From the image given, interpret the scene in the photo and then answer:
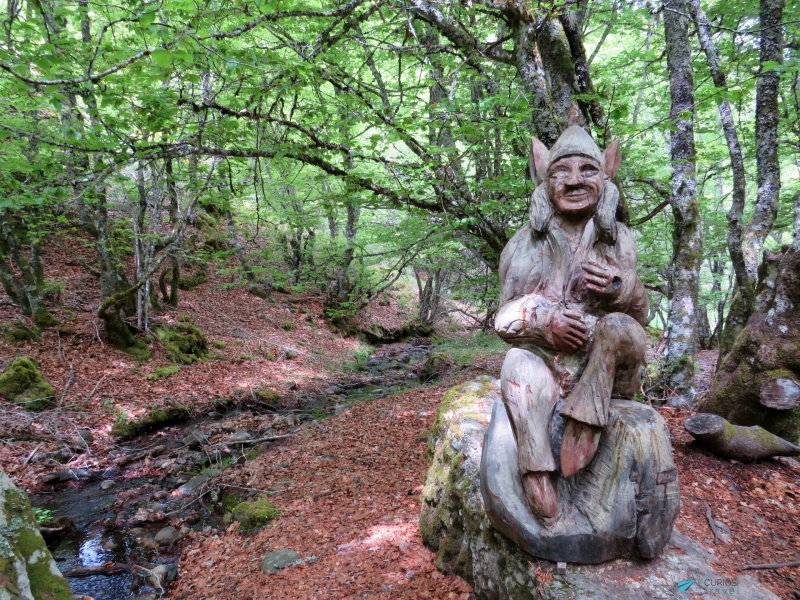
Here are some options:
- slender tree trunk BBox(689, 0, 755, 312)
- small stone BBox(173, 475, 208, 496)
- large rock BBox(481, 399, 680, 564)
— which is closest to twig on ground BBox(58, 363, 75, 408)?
small stone BBox(173, 475, 208, 496)

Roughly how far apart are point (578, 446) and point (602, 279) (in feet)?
3.25

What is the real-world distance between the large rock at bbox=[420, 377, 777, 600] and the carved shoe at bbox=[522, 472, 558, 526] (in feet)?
0.92

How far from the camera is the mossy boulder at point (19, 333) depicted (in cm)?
802

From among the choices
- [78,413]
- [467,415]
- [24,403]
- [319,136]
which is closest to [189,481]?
[78,413]

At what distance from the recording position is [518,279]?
9.36 ft

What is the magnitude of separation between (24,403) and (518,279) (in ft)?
26.1

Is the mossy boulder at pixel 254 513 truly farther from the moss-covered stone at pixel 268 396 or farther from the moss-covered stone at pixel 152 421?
the moss-covered stone at pixel 268 396

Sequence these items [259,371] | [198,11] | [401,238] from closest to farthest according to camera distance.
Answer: [198,11], [401,238], [259,371]

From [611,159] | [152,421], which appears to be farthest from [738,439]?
[152,421]

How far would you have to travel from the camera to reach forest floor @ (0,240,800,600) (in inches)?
132

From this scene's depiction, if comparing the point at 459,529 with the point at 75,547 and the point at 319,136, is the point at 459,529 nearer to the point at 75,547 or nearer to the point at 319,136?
the point at 75,547

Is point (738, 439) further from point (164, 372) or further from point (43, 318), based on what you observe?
point (43, 318)

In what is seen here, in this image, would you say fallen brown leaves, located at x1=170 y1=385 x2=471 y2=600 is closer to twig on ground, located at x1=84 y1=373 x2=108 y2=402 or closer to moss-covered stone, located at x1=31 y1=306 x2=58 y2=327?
twig on ground, located at x1=84 y1=373 x2=108 y2=402

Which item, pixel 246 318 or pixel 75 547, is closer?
pixel 75 547
